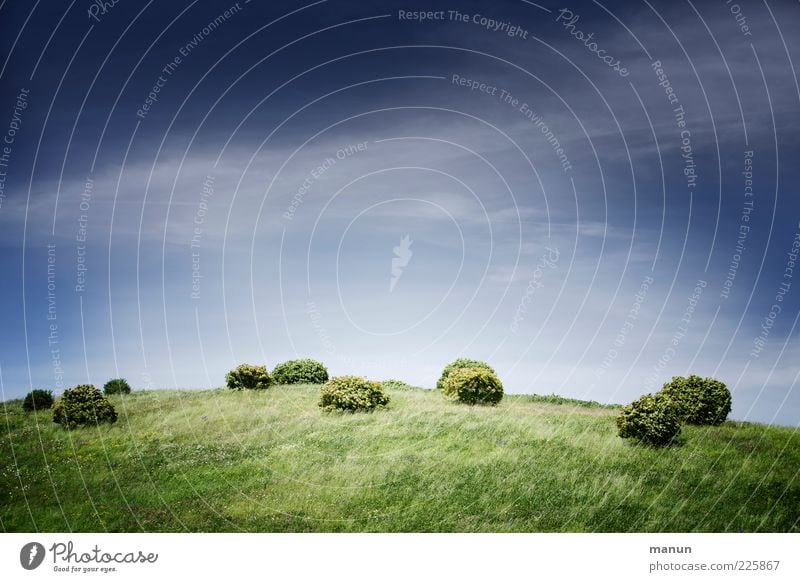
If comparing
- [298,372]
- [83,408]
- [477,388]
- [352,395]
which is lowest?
[477,388]

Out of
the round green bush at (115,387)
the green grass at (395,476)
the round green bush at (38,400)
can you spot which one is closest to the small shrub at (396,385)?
the green grass at (395,476)

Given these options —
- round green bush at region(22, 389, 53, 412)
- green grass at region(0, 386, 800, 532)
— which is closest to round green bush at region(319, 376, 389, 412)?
green grass at region(0, 386, 800, 532)

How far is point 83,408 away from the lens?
26.8 m

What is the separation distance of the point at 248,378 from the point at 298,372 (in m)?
2.93

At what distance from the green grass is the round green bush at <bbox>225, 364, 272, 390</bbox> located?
7.70 meters

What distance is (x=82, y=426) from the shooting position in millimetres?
26656

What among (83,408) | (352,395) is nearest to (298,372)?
(352,395)

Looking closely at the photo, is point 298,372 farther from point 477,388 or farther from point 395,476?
point 395,476

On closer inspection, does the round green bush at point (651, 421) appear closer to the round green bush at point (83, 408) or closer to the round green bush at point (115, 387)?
the round green bush at point (83, 408)

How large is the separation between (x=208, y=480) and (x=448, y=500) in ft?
25.2

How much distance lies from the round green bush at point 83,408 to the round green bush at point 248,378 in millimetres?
7789

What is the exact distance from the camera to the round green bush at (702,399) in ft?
83.8

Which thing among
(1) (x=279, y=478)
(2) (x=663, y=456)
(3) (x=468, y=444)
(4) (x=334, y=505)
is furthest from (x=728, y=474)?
(1) (x=279, y=478)

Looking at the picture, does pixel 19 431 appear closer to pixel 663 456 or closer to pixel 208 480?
pixel 208 480
